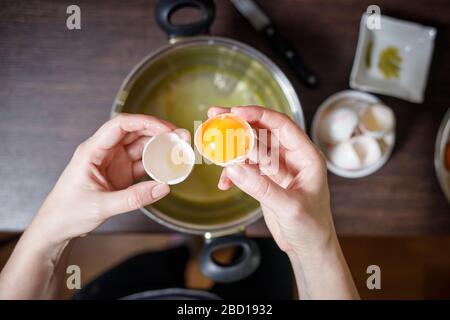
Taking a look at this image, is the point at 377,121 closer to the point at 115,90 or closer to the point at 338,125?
the point at 338,125

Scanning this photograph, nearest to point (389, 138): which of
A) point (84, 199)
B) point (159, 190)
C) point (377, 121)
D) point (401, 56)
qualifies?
point (377, 121)

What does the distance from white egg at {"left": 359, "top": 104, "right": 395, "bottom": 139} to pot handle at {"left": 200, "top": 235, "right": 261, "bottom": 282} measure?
11.0 inches

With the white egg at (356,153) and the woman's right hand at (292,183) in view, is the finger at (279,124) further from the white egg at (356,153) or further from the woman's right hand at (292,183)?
the white egg at (356,153)

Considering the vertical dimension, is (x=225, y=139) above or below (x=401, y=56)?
below

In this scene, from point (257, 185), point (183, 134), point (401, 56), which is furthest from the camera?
point (401, 56)

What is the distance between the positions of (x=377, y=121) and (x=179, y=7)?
0.39 meters

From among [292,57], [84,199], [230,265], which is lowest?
[230,265]

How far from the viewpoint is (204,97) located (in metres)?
0.82

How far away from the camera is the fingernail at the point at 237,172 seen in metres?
0.57

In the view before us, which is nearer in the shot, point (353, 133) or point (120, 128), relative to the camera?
point (120, 128)

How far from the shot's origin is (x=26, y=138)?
76cm

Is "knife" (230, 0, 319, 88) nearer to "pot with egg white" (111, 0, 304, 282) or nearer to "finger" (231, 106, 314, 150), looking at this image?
"pot with egg white" (111, 0, 304, 282)

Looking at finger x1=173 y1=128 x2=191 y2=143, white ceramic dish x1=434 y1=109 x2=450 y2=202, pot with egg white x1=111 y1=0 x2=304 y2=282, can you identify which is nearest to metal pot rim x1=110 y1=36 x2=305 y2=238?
pot with egg white x1=111 y1=0 x2=304 y2=282
